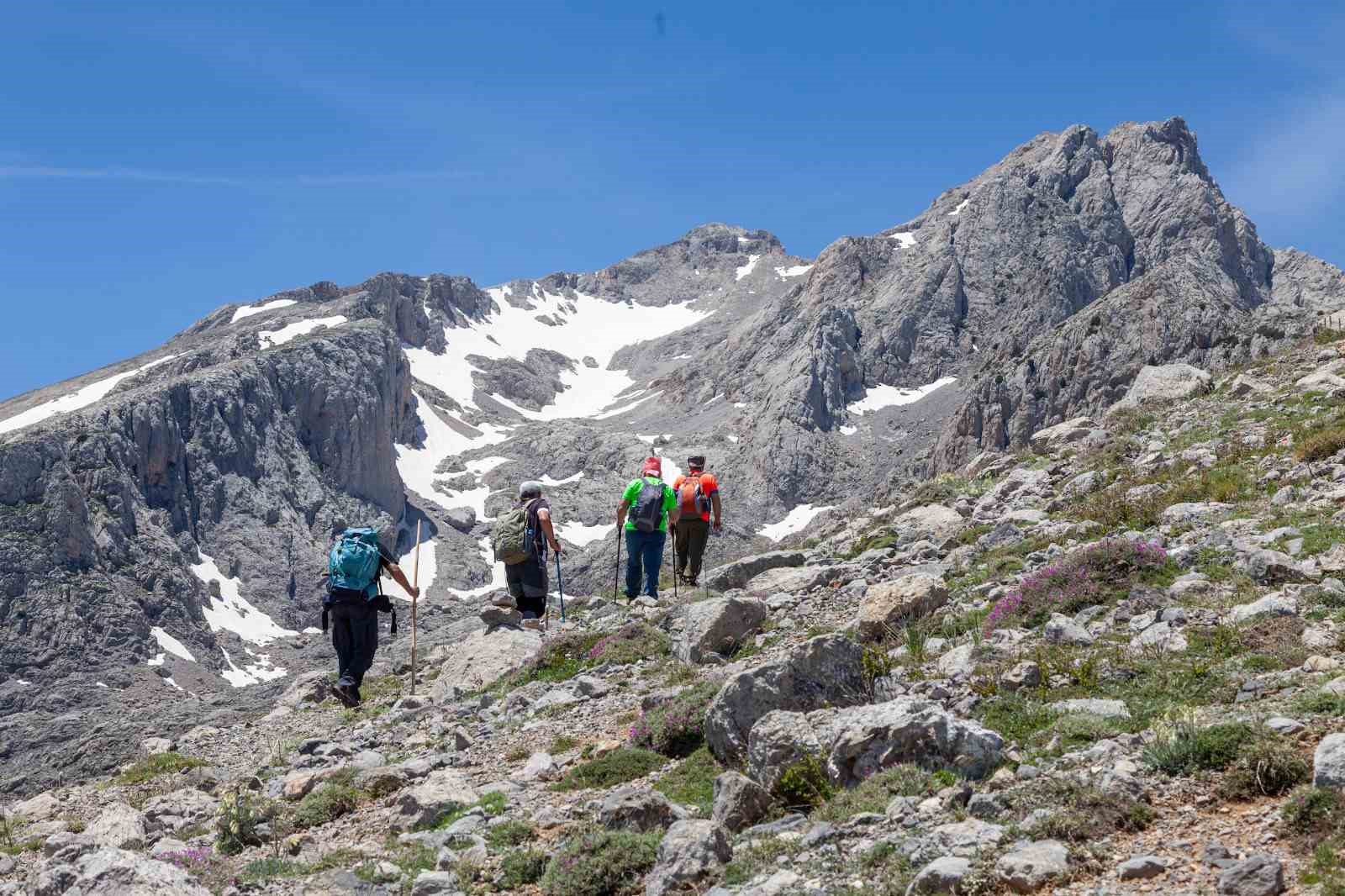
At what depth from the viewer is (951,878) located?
19.6ft

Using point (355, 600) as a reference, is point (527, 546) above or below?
above

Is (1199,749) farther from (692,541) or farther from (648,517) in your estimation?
(692,541)

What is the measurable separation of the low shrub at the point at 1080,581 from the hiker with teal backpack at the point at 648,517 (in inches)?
301

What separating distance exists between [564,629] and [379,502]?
14191 centimetres

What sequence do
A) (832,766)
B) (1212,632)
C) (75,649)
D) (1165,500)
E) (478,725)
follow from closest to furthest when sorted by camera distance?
(832,766) → (1212,632) → (478,725) → (1165,500) → (75,649)

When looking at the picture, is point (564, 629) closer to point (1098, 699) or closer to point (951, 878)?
point (1098, 699)

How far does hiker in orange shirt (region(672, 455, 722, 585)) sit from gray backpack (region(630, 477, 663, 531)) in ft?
3.34

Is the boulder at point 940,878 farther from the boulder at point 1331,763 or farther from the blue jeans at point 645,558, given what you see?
the blue jeans at point 645,558

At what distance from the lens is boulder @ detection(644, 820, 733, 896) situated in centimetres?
697

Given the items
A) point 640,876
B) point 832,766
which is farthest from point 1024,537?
point 640,876

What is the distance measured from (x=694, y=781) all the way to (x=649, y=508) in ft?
31.3

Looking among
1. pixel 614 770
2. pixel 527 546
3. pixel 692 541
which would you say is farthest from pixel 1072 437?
pixel 614 770

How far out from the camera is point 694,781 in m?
9.28

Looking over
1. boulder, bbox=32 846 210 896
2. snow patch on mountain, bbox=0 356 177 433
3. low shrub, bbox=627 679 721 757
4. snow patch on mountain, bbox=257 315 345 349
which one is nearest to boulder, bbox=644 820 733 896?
low shrub, bbox=627 679 721 757
